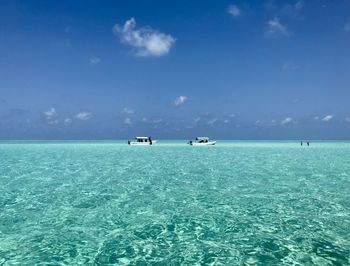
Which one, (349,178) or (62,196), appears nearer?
(62,196)

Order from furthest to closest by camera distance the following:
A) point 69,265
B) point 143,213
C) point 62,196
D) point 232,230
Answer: point 62,196, point 143,213, point 232,230, point 69,265

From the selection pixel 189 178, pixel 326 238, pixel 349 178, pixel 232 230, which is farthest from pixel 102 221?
pixel 349 178

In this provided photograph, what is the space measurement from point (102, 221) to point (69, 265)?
4212 mm

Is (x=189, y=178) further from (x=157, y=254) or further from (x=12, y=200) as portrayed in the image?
(x=157, y=254)

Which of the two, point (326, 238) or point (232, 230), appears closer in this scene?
point (326, 238)

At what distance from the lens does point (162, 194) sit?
17.9 m

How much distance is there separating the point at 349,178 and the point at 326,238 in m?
16.2

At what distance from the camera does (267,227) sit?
11.7m

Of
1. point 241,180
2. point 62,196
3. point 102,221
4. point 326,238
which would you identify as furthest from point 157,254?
point 241,180

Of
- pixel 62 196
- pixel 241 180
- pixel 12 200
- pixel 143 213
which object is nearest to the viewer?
pixel 143 213

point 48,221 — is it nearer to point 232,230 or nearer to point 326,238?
point 232,230

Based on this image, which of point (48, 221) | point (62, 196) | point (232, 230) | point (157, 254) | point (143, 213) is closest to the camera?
point (157, 254)

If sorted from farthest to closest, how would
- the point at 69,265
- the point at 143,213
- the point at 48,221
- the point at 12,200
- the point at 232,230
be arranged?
1. the point at 12,200
2. the point at 143,213
3. the point at 48,221
4. the point at 232,230
5. the point at 69,265

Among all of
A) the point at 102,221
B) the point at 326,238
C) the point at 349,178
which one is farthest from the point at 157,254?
the point at 349,178
